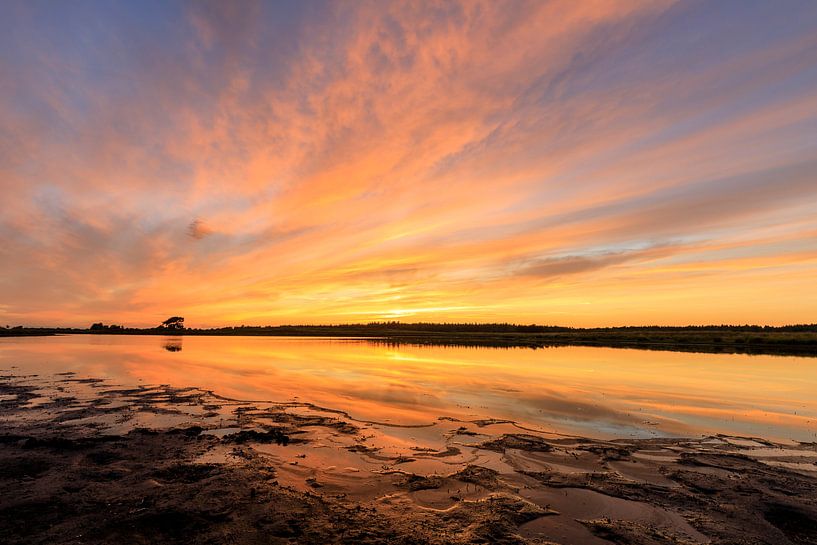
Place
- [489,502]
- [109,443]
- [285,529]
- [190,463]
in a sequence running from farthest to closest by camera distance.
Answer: [109,443]
[190,463]
[489,502]
[285,529]

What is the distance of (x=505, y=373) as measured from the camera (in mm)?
30031

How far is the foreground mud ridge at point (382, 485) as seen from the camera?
656cm

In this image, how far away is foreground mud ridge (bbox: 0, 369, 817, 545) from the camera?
6.56 metres

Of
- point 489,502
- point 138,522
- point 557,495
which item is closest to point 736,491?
point 557,495

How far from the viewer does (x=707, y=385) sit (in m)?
23.7

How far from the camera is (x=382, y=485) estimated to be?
8664 millimetres

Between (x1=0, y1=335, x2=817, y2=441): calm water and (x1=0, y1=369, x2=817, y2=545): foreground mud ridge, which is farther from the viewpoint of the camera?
(x1=0, y1=335, x2=817, y2=441): calm water

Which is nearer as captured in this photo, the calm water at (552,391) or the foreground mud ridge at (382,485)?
the foreground mud ridge at (382,485)

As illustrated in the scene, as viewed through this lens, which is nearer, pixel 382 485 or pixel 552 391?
pixel 382 485

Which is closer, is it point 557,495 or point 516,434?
point 557,495

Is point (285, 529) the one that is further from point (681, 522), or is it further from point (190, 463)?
point (681, 522)

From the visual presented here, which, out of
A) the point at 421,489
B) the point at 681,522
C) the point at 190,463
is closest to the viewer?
the point at 681,522

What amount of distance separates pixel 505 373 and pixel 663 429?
16.3 m

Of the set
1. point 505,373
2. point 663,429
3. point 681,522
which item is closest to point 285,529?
point 681,522
